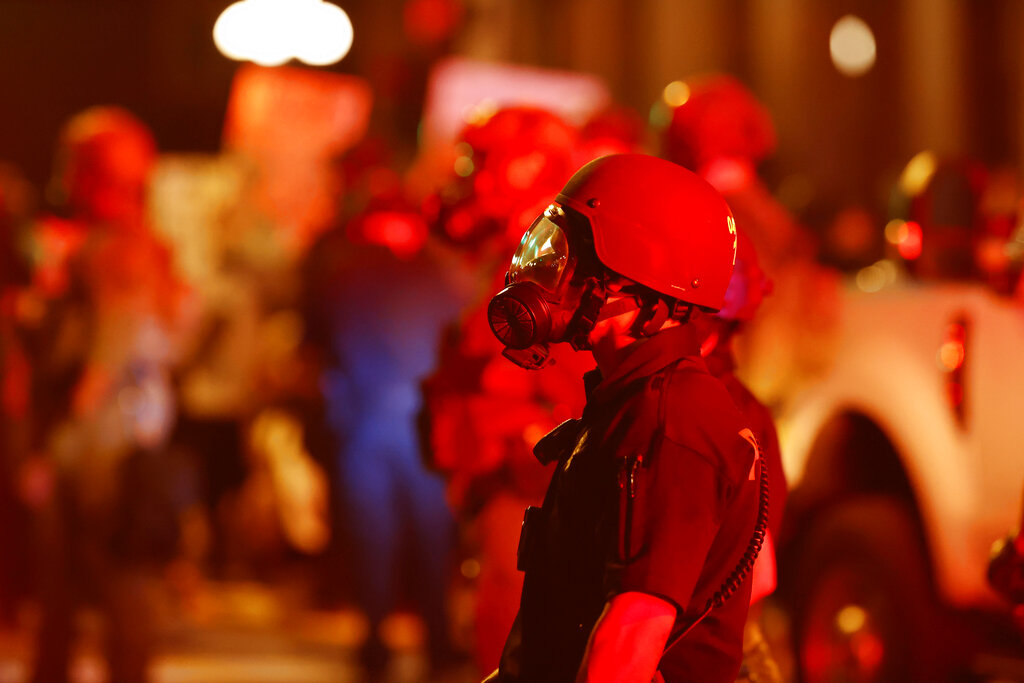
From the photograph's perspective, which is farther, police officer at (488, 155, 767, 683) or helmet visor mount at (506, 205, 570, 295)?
helmet visor mount at (506, 205, 570, 295)

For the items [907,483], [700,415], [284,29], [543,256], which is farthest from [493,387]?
[284,29]

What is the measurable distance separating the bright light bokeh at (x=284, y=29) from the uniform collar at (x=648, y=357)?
37.2ft

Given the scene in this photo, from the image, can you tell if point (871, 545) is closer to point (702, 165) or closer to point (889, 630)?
point (889, 630)

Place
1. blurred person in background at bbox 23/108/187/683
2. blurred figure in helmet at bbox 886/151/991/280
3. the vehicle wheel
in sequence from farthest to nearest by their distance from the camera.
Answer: blurred person in background at bbox 23/108/187/683 < the vehicle wheel < blurred figure in helmet at bbox 886/151/991/280

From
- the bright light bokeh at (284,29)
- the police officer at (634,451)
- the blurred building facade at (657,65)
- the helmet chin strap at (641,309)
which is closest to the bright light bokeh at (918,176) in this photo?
the police officer at (634,451)

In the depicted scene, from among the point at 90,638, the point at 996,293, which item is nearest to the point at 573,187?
the point at 996,293

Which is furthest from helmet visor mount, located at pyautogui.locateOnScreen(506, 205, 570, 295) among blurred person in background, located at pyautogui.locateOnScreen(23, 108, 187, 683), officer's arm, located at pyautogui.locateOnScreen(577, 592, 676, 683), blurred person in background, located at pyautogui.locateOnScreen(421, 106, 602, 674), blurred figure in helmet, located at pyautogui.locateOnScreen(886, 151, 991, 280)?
blurred person in background, located at pyautogui.locateOnScreen(23, 108, 187, 683)

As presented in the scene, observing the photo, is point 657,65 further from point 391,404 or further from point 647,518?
point 647,518

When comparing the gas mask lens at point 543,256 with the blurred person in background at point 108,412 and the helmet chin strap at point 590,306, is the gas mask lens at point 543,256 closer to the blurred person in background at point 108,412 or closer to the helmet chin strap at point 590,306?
the helmet chin strap at point 590,306

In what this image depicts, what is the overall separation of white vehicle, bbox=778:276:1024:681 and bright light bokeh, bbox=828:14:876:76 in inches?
314

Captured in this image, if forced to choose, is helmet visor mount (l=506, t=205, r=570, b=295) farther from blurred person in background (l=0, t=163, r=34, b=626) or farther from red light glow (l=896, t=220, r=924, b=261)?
blurred person in background (l=0, t=163, r=34, b=626)

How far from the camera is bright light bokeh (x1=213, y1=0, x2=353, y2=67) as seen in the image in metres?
13.4

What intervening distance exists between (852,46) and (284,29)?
5086 millimetres

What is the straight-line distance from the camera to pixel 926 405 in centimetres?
512
